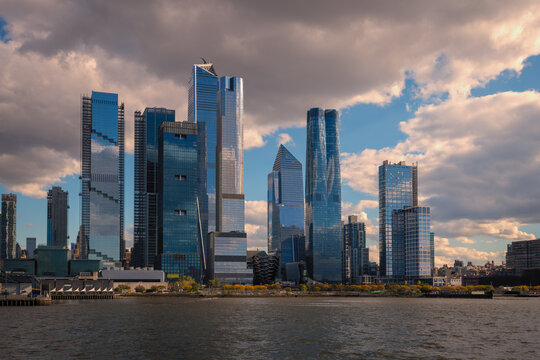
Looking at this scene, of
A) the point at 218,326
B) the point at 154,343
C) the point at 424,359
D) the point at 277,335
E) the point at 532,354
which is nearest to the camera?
the point at 424,359

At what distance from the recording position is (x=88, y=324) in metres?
127

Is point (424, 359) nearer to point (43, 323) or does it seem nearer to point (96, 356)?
point (96, 356)

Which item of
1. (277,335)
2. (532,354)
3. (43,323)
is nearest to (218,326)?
(277,335)

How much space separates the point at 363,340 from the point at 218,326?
122ft

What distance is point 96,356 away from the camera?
261ft

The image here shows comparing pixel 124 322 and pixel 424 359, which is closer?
pixel 424 359

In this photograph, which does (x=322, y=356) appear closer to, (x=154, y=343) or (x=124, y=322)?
(x=154, y=343)

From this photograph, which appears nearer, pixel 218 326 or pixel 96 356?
pixel 96 356

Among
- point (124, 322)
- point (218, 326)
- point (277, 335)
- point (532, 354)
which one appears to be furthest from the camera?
point (124, 322)

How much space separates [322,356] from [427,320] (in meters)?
70.6

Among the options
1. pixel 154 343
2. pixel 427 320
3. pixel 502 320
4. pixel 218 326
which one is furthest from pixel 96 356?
pixel 502 320

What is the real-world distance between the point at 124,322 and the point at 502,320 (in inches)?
3781

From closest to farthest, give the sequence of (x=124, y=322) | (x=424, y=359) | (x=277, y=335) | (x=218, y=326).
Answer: (x=424, y=359) → (x=277, y=335) → (x=218, y=326) → (x=124, y=322)

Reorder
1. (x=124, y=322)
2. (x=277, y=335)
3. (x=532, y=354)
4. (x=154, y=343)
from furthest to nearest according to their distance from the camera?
(x=124, y=322), (x=277, y=335), (x=154, y=343), (x=532, y=354)
